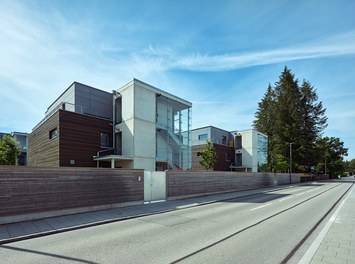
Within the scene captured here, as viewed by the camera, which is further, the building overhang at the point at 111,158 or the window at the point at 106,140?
the window at the point at 106,140

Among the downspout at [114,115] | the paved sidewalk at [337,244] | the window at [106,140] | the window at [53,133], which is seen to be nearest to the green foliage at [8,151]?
the window at [53,133]

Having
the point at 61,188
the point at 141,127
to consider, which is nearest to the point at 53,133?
the point at 141,127

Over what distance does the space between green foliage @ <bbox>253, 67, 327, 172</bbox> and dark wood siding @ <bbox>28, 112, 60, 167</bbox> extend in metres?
40.5

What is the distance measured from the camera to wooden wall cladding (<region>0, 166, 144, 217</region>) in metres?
9.23

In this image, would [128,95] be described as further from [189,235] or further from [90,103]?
[189,235]

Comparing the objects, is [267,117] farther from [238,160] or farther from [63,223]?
[63,223]

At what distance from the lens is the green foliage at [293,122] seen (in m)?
52.5

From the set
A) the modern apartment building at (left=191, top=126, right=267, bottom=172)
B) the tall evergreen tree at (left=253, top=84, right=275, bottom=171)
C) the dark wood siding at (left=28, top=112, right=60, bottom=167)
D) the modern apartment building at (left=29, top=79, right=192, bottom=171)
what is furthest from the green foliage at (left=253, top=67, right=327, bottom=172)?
the dark wood siding at (left=28, top=112, right=60, bottom=167)

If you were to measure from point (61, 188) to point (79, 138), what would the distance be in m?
11.6

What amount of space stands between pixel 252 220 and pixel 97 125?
17.8 meters

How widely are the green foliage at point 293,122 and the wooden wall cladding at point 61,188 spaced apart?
137 ft

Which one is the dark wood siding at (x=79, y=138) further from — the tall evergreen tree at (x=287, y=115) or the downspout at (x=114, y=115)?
the tall evergreen tree at (x=287, y=115)

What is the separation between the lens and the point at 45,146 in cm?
2380

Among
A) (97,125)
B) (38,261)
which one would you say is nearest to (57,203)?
(38,261)
